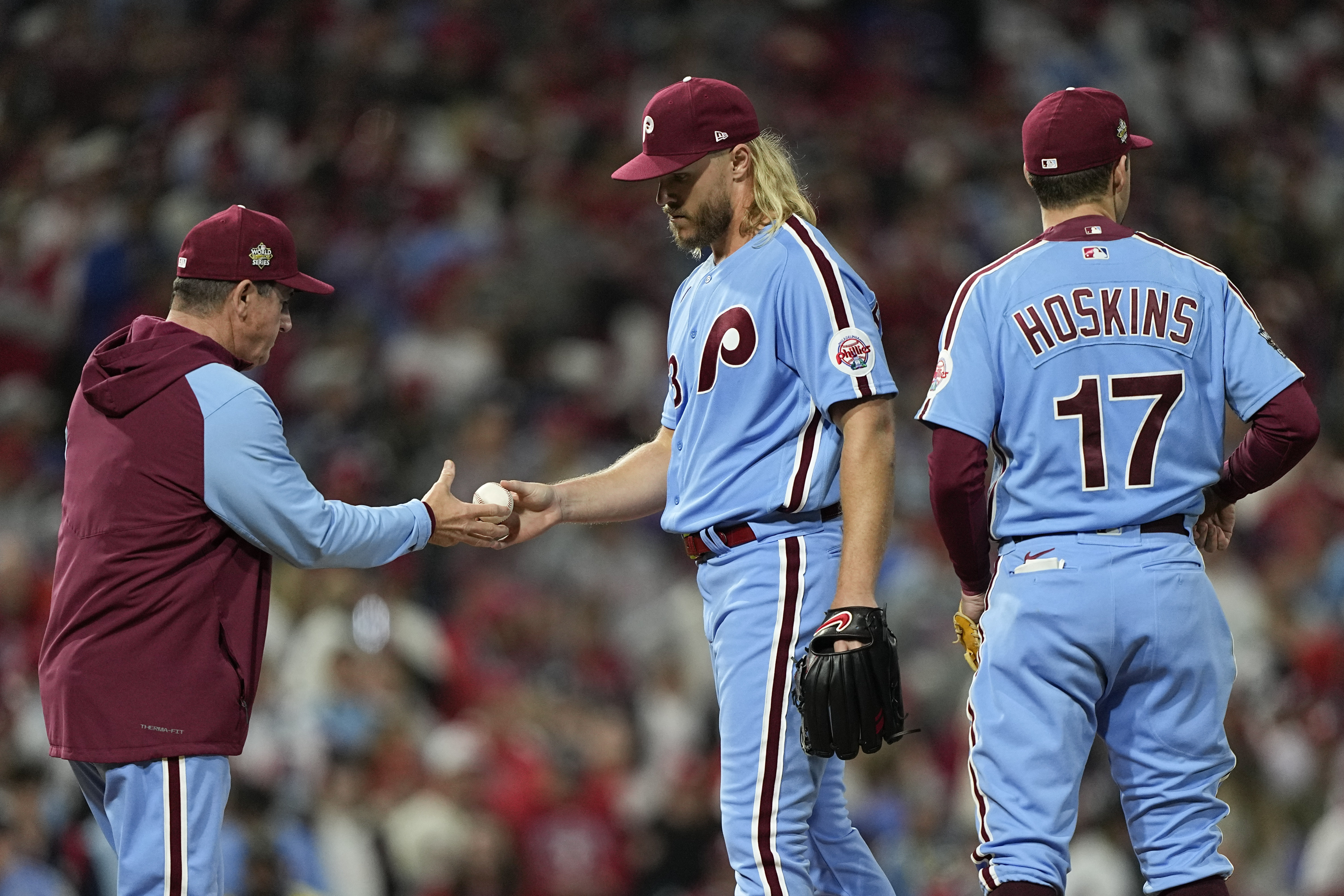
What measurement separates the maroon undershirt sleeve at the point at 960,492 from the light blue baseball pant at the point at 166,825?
5.92 feet

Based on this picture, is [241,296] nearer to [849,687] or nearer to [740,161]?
[740,161]

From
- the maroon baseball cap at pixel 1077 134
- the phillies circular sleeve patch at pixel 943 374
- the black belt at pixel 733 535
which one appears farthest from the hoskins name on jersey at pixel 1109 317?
the black belt at pixel 733 535

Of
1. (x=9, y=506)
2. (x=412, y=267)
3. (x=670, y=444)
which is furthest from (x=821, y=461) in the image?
(x=412, y=267)

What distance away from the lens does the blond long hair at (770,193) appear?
152 inches

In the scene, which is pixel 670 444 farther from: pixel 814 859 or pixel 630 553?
pixel 630 553

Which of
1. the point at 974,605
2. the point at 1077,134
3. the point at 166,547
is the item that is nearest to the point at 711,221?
the point at 1077,134

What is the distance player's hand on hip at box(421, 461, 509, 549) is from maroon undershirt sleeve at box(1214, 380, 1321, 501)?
6.38ft

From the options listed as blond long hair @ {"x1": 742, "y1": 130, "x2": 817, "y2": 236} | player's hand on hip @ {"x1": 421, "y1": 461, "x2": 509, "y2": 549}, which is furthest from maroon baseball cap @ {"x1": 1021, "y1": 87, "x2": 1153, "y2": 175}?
player's hand on hip @ {"x1": 421, "y1": 461, "x2": 509, "y2": 549}

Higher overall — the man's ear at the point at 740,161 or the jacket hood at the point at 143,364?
the man's ear at the point at 740,161

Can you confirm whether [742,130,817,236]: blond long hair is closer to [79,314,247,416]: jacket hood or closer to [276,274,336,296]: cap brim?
[276,274,336,296]: cap brim

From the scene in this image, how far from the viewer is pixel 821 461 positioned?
360cm

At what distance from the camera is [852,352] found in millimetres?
3541

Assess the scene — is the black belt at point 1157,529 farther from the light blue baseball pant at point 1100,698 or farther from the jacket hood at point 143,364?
the jacket hood at point 143,364

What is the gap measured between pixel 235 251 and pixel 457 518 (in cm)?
94
